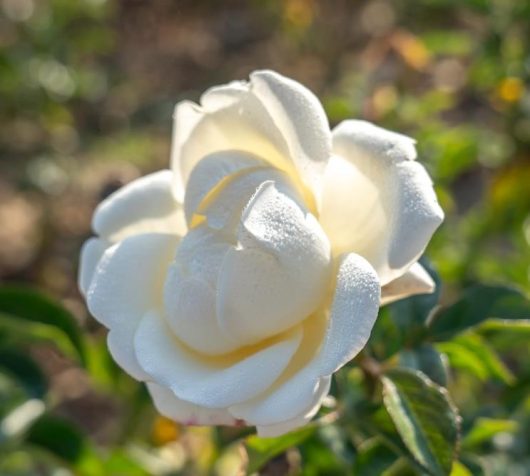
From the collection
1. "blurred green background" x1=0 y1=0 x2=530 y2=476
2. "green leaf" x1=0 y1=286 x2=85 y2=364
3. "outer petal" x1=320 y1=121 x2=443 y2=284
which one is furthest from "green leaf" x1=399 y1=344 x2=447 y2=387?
"green leaf" x1=0 y1=286 x2=85 y2=364

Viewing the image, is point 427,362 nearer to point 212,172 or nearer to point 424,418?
point 424,418

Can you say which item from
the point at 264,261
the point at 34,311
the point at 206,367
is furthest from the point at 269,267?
the point at 34,311

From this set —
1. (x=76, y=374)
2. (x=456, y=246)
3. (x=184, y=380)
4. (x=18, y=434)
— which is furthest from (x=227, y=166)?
(x=76, y=374)

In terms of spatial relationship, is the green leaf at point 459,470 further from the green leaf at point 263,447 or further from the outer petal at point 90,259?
the outer petal at point 90,259

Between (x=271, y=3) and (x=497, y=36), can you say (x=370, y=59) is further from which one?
(x=271, y=3)

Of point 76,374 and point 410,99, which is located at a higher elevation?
point 410,99

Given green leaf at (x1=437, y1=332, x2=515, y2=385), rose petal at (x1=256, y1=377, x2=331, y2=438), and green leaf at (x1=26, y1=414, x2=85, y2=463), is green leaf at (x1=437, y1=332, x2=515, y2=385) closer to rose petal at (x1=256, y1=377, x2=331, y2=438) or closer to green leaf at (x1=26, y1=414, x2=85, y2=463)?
rose petal at (x1=256, y1=377, x2=331, y2=438)

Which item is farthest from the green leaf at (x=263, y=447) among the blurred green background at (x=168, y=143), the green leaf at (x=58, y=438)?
the green leaf at (x=58, y=438)
